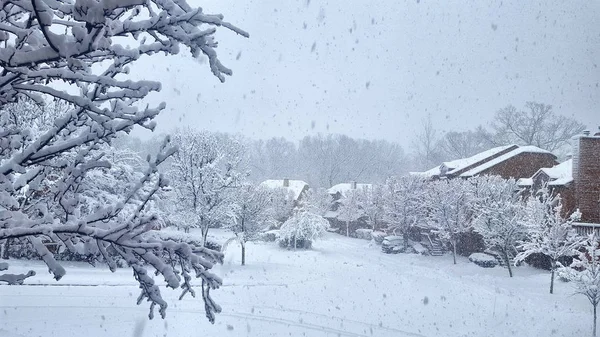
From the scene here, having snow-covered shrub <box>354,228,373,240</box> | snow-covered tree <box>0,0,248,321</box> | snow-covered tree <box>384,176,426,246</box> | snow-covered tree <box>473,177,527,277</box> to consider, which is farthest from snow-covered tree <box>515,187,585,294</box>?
snow-covered shrub <box>354,228,373,240</box>

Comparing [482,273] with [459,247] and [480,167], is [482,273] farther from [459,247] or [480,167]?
[480,167]

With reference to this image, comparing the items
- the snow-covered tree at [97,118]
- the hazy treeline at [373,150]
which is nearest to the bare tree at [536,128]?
the hazy treeline at [373,150]

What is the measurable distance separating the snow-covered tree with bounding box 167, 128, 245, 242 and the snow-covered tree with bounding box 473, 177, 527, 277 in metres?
15.3

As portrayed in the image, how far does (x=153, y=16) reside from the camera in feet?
7.75

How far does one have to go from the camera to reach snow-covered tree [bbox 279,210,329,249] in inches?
1378

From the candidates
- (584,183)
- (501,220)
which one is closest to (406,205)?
(501,220)

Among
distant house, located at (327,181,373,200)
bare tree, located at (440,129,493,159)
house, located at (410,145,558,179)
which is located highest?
bare tree, located at (440,129,493,159)

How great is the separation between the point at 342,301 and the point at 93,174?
40.4 ft

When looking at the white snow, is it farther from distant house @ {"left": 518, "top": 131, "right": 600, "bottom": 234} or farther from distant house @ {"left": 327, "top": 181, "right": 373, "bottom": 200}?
distant house @ {"left": 327, "top": 181, "right": 373, "bottom": 200}

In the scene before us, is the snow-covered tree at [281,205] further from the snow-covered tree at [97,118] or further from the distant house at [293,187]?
the snow-covered tree at [97,118]

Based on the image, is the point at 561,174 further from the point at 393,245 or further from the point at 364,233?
the point at 364,233

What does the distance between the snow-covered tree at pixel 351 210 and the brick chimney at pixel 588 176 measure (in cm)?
2695

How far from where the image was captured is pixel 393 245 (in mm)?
36688

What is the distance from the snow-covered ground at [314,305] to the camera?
12.6m
